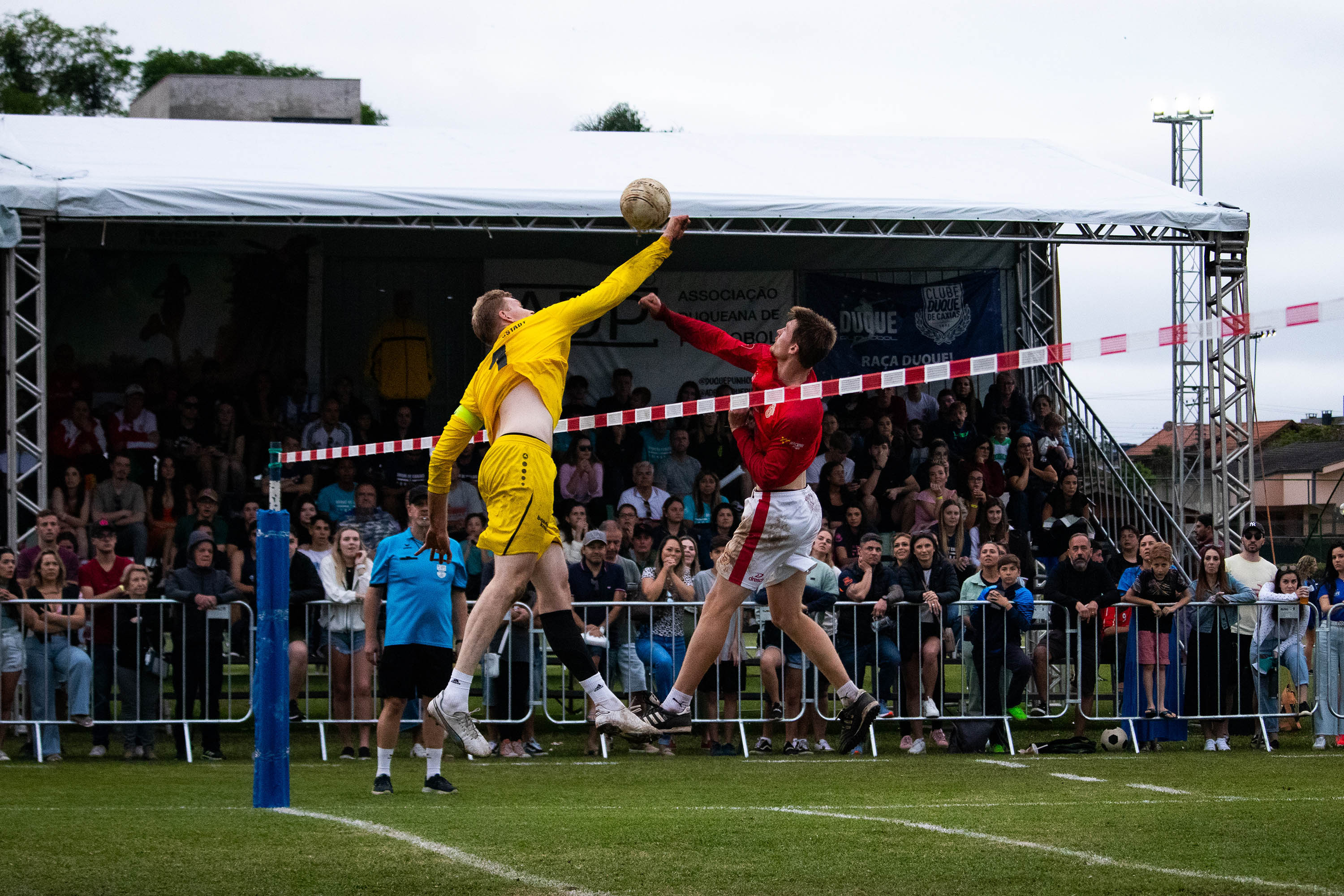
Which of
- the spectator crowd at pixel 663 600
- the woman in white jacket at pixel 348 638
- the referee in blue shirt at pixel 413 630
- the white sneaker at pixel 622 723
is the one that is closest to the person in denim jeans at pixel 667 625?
the spectator crowd at pixel 663 600

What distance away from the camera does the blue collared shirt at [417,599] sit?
8953 millimetres

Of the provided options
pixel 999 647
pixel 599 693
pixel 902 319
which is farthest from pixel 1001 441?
pixel 599 693

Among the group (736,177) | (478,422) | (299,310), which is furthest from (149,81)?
(478,422)

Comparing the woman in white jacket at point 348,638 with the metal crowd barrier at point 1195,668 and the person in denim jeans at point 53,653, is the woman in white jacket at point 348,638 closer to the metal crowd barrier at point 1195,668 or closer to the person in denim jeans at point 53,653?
the person in denim jeans at point 53,653

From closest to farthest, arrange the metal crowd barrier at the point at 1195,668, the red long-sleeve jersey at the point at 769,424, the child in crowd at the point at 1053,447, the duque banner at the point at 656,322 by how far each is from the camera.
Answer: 1. the red long-sleeve jersey at the point at 769,424
2. the metal crowd barrier at the point at 1195,668
3. the child in crowd at the point at 1053,447
4. the duque banner at the point at 656,322

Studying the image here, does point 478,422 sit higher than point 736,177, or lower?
lower

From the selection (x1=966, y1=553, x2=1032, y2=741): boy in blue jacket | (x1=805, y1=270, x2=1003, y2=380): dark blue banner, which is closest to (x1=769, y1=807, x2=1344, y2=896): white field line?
(x1=966, y1=553, x2=1032, y2=741): boy in blue jacket

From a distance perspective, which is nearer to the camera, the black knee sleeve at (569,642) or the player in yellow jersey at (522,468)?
the player in yellow jersey at (522,468)

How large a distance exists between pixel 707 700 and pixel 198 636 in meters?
3.85

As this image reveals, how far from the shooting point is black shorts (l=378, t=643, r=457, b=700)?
8922mm

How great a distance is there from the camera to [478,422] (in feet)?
21.3

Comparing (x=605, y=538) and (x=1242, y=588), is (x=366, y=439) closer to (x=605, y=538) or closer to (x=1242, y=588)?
(x=605, y=538)

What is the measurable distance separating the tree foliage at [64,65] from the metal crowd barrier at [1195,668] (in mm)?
48971

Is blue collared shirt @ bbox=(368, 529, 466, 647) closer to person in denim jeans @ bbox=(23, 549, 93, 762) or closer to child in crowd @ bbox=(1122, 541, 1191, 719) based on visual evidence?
person in denim jeans @ bbox=(23, 549, 93, 762)
